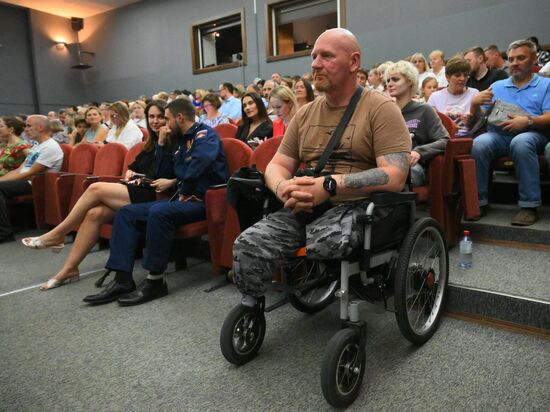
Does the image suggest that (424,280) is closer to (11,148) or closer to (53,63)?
(11,148)

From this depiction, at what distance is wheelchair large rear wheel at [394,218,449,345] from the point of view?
1.36 meters

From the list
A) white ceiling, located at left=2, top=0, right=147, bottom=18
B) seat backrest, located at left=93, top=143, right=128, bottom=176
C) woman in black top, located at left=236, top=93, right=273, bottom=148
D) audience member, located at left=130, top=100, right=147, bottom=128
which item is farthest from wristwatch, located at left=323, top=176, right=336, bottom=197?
white ceiling, located at left=2, top=0, right=147, bottom=18

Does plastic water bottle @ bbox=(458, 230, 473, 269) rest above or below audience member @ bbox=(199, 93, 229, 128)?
below

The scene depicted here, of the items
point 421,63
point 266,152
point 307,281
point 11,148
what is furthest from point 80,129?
point 307,281

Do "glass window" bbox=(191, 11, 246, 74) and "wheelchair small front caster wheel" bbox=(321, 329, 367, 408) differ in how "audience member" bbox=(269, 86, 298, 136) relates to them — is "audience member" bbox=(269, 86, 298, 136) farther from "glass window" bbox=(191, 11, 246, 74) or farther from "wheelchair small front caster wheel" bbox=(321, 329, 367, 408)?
"glass window" bbox=(191, 11, 246, 74)

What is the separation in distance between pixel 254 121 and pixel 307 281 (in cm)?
218

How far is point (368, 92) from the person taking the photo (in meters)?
1.44

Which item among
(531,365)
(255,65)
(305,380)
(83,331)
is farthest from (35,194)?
(255,65)

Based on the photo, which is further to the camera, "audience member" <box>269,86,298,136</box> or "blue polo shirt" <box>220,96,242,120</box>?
"blue polo shirt" <box>220,96,242,120</box>

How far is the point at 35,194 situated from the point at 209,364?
2773 mm

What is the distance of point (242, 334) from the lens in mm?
1428

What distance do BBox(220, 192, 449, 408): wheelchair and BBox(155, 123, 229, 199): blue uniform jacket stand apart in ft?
2.61

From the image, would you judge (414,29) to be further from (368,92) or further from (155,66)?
(155,66)

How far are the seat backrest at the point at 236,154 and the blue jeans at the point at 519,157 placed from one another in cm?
129
